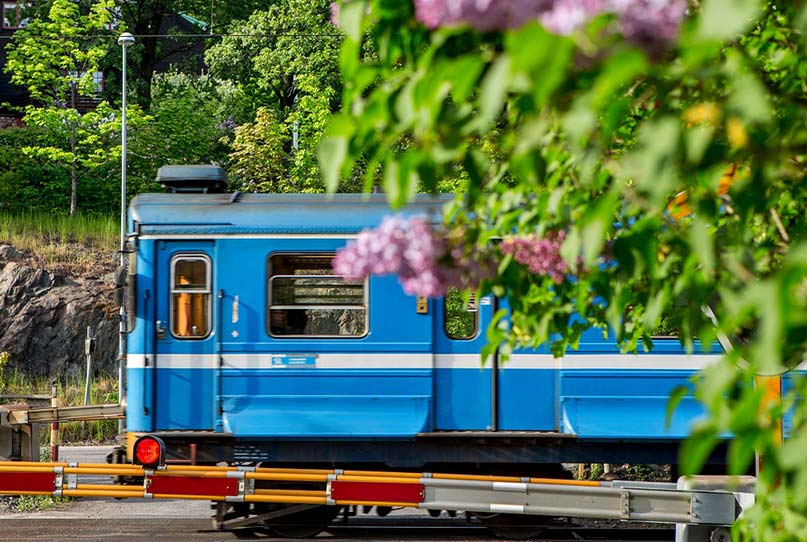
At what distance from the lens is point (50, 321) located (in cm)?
2678

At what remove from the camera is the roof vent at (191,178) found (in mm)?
12219

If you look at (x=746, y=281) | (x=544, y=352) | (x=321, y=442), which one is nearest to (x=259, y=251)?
(x=321, y=442)

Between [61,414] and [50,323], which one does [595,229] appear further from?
[50,323]

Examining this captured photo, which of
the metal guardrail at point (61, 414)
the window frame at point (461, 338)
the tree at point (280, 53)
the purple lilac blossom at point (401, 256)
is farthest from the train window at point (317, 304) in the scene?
the tree at point (280, 53)

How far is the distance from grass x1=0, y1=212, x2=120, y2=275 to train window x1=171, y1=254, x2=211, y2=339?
721 inches

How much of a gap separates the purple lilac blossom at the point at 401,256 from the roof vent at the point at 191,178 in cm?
904

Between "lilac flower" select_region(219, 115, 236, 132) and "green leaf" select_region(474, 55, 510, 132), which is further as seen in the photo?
"lilac flower" select_region(219, 115, 236, 132)

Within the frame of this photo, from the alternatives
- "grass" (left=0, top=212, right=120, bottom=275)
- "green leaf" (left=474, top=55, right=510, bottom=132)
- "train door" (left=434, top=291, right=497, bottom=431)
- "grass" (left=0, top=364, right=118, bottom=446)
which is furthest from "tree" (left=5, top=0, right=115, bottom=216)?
"green leaf" (left=474, top=55, right=510, bottom=132)

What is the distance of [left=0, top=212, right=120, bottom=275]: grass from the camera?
97.0ft

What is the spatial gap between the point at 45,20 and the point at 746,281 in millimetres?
42296

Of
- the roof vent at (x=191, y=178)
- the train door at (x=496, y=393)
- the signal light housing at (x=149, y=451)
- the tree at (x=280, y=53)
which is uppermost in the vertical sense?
the tree at (x=280, y=53)

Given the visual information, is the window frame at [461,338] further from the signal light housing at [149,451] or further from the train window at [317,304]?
the signal light housing at [149,451]

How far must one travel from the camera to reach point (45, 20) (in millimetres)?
42156

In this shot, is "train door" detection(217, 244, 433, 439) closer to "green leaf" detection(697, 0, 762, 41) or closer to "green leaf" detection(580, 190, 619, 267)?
"green leaf" detection(580, 190, 619, 267)
